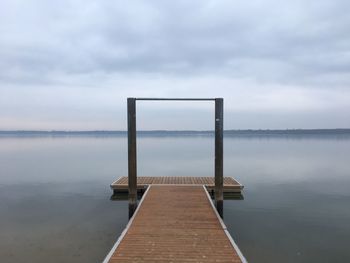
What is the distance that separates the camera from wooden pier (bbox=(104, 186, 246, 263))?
602cm

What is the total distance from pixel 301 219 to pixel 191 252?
7.98m

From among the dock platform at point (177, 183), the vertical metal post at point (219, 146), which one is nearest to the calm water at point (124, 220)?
the dock platform at point (177, 183)

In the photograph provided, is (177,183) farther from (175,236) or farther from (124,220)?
(175,236)

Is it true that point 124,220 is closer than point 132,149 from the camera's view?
No

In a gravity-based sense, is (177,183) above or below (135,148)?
below

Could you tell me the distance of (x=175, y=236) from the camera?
23.5 feet

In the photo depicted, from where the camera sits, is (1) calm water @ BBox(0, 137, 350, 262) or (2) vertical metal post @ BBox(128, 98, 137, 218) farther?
(2) vertical metal post @ BBox(128, 98, 137, 218)

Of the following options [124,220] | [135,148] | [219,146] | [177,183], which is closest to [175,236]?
[135,148]

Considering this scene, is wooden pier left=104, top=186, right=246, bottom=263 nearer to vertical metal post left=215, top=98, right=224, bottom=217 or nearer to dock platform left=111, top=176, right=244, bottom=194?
vertical metal post left=215, top=98, right=224, bottom=217

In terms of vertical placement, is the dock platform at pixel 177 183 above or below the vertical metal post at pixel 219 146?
below

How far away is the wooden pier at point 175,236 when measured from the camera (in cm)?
602

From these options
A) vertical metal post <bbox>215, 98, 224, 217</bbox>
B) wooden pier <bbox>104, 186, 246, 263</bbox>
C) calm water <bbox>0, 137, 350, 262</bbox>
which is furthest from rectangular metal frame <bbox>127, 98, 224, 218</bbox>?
calm water <bbox>0, 137, 350, 262</bbox>

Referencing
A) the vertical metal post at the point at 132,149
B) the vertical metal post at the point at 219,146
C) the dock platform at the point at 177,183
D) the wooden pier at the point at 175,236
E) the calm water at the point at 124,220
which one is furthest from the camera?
the dock platform at the point at 177,183

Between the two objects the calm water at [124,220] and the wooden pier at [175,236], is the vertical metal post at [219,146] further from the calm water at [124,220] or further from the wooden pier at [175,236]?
the calm water at [124,220]
